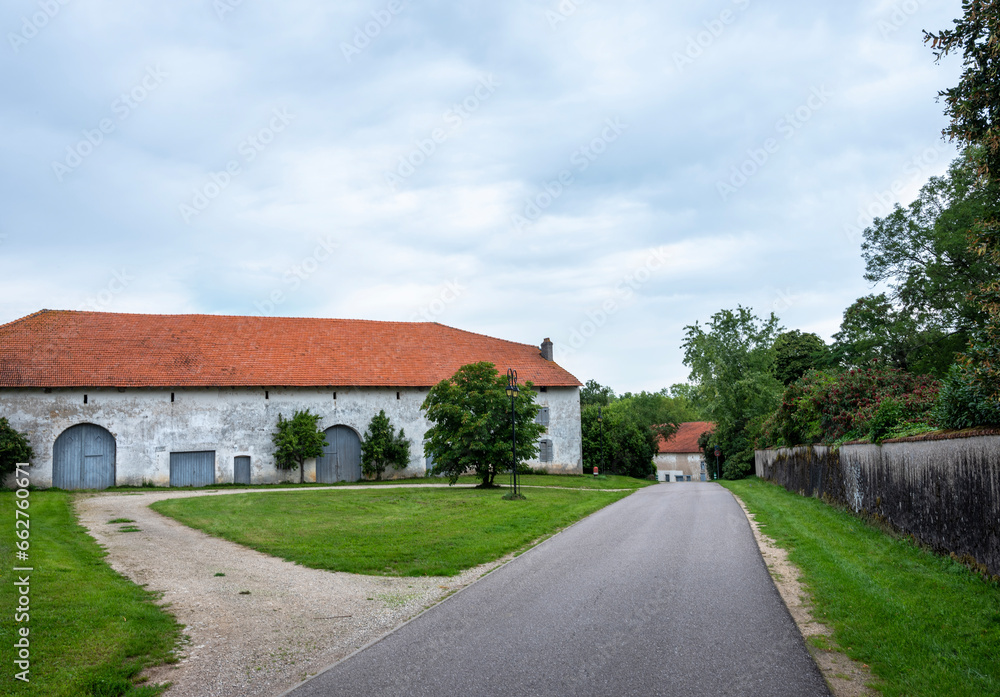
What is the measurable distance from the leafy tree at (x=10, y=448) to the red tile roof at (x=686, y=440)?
5754 centimetres

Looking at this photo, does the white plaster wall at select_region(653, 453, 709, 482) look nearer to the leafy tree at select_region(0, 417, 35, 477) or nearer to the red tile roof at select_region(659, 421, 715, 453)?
the red tile roof at select_region(659, 421, 715, 453)

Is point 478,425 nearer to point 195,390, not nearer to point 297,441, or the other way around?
point 297,441

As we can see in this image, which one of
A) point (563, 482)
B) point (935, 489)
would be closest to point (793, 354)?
point (563, 482)

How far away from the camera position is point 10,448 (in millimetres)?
29094

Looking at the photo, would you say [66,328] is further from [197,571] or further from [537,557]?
[537,557]

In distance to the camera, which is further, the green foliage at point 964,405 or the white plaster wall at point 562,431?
the white plaster wall at point 562,431

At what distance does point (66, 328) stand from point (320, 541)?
2858 cm

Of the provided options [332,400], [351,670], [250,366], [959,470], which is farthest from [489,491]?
[351,670]

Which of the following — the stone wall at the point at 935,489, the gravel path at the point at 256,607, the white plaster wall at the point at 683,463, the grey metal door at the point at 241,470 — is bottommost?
the white plaster wall at the point at 683,463

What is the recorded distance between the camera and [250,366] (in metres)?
35.6

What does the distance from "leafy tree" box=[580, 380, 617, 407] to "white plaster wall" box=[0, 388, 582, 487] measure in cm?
5887

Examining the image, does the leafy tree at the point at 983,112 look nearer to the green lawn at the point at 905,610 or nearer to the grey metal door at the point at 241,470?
the green lawn at the point at 905,610

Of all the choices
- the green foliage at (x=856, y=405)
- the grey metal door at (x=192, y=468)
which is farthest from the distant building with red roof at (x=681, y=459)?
the grey metal door at (x=192, y=468)

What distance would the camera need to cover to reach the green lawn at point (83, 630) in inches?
210
